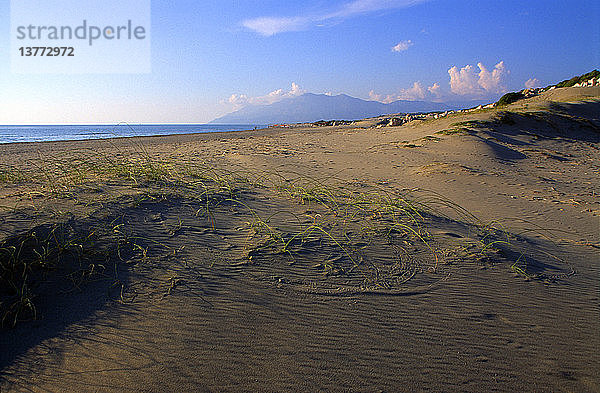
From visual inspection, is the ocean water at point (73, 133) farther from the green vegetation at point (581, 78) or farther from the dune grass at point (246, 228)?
the green vegetation at point (581, 78)

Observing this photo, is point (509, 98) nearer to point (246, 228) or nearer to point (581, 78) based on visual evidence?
point (581, 78)

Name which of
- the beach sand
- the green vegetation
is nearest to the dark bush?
the green vegetation

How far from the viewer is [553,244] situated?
3.42 m

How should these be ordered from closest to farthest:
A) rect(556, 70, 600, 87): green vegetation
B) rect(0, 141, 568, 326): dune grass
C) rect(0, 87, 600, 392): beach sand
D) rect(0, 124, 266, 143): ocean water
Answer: rect(0, 87, 600, 392): beach sand
rect(0, 141, 568, 326): dune grass
rect(0, 124, 266, 143): ocean water
rect(556, 70, 600, 87): green vegetation

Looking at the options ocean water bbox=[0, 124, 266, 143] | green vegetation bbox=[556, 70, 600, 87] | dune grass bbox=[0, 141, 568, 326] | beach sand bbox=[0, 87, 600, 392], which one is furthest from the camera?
green vegetation bbox=[556, 70, 600, 87]

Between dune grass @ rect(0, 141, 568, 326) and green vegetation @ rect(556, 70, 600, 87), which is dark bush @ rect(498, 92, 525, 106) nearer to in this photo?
green vegetation @ rect(556, 70, 600, 87)

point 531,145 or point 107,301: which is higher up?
point 531,145

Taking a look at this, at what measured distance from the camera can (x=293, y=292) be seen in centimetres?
226

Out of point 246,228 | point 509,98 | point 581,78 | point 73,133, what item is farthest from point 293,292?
point 73,133

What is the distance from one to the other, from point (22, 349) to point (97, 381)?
50cm

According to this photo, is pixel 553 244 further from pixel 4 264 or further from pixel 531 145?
pixel 531 145

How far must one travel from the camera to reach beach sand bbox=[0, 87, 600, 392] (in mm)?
1679

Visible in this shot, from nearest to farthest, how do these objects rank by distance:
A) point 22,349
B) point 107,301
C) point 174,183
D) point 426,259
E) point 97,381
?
point 97,381 → point 22,349 → point 107,301 → point 426,259 → point 174,183

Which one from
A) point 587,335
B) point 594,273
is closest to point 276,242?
point 587,335
